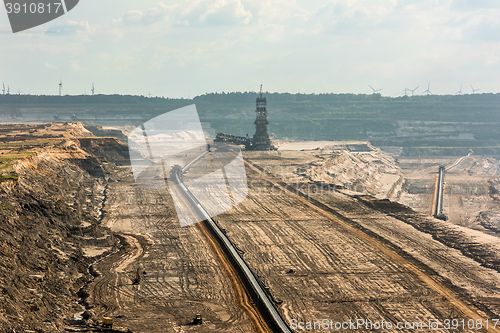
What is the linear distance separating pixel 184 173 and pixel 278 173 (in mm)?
12076

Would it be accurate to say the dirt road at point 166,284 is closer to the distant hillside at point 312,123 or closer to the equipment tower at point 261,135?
the equipment tower at point 261,135

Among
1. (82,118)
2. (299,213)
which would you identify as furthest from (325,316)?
(82,118)

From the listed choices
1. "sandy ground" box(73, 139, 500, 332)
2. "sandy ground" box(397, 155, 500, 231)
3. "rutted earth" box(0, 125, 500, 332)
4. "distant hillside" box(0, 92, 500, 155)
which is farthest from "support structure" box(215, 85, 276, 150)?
"distant hillside" box(0, 92, 500, 155)

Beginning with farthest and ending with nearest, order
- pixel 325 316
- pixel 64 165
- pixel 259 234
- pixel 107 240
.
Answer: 1. pixel 64 165
2. pixel 259 234
3. pixel 107 240
4. pixel 325 316

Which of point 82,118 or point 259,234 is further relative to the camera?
point 82,118

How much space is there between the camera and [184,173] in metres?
60.8

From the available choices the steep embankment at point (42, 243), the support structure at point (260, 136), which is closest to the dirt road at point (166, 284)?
the steep embankment at point (42, 243)

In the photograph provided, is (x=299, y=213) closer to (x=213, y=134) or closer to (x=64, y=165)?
(x=64, y=165)

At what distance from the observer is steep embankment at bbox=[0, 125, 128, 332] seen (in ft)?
62.5

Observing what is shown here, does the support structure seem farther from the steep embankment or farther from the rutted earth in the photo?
the steep embankment

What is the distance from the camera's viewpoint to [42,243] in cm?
2650

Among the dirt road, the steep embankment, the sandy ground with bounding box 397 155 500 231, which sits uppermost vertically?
the steep embankment

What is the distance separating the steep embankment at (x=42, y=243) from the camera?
62.5 ft

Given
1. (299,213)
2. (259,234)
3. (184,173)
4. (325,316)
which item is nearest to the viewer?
(325,316)
